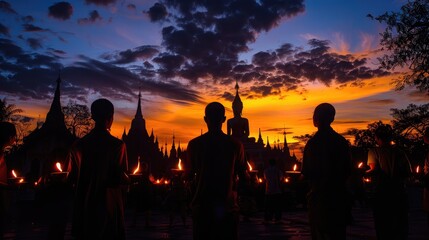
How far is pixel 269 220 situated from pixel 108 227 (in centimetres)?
Result: 987

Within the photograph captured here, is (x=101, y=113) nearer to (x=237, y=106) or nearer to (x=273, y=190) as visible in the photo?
(x=273, y=190)

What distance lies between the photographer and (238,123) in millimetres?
86250

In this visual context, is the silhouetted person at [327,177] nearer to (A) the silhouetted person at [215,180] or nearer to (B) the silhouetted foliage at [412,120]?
(A) the silhouetted person at [215,180]

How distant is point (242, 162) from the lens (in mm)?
3848

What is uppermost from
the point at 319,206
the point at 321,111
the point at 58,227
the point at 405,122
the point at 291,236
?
the point at 405,122

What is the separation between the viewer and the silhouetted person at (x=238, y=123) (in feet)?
276

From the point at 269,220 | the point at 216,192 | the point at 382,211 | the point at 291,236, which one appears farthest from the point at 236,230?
the point at 269,220

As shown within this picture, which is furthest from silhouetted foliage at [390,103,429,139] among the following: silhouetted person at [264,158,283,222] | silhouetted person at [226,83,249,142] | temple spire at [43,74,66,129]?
silhouetted person at [226,83,249,142]

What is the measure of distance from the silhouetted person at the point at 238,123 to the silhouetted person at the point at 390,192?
76.4 metres

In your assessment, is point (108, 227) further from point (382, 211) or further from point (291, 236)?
point (291, 236)

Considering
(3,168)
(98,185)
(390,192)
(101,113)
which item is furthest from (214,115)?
(390,192)

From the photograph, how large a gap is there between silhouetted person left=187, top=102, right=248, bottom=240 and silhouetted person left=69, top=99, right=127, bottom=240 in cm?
70

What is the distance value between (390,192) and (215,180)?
8.63 ft

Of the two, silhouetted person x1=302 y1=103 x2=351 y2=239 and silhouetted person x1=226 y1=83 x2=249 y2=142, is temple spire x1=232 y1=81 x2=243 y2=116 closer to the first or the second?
silhouetted person x1=226 y1=83 x2=249 y2=142
